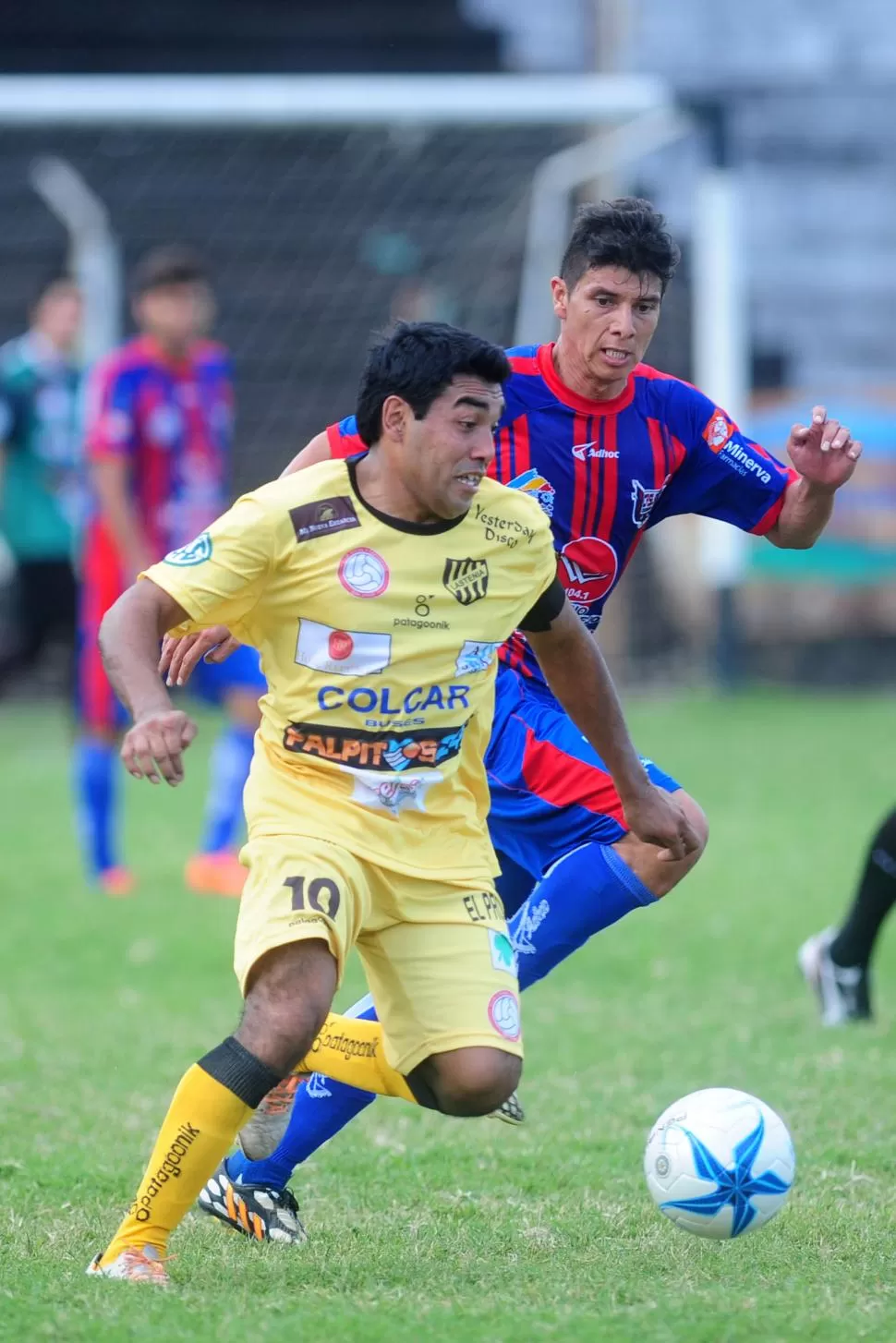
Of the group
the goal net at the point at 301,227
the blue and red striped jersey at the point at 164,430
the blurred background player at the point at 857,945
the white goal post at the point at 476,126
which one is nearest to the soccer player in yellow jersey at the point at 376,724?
the blurred background player at the point at 857,945

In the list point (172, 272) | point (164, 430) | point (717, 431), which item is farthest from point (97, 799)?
point (717, 431)

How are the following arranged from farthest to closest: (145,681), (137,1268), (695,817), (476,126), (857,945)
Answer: (476,126)
(857,945)
(695,817)
(137,1268)
(145,681)

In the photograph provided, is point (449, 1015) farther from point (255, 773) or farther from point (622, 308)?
point (622, 308)

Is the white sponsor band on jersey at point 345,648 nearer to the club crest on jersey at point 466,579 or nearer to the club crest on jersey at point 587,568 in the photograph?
the club crest on jersey at point 466,579

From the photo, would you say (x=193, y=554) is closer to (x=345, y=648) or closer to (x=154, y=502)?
(x=345, y=648)

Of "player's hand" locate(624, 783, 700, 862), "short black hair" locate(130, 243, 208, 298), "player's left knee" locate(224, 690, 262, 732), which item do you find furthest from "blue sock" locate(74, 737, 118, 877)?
"player's hand" locate(624, 783, 700, 862)

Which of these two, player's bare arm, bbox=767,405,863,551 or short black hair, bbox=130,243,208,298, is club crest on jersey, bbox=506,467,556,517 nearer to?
player's bare arm, bbox=767,405,863,551

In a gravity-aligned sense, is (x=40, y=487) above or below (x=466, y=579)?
below

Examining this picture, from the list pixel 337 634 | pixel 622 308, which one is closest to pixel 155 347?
pixel 622 308

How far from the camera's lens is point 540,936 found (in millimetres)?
4172

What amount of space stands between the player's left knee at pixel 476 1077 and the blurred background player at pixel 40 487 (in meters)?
6.25

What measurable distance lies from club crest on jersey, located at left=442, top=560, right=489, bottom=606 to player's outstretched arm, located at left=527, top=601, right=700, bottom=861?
21 cm

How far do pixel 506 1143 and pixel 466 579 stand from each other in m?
1.68

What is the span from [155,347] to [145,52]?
11.2 meters
